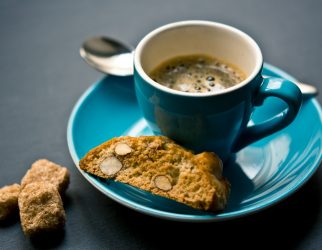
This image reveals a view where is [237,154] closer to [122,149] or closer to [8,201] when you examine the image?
[122,149]

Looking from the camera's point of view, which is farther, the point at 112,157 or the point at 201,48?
the point at 201,48

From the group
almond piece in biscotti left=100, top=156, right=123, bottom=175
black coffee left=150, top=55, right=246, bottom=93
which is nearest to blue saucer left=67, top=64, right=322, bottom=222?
almond piece in biscotti left=100, top=156, right=123, bottom=175

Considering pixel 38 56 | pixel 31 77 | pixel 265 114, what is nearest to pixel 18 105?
pixel 31 77

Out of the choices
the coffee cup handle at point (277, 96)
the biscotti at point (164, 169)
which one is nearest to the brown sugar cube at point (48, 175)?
the biscotti at point (164, 169)

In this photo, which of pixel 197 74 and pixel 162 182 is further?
pixel 197 74

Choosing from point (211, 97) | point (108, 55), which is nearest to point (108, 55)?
point (108, 55)

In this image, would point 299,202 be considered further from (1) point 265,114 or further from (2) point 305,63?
(2) point 305,63

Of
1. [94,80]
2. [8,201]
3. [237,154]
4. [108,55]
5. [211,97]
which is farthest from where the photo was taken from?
[94,80]

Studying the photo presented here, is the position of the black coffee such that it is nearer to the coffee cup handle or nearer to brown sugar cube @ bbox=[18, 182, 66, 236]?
the coffee cup handle
